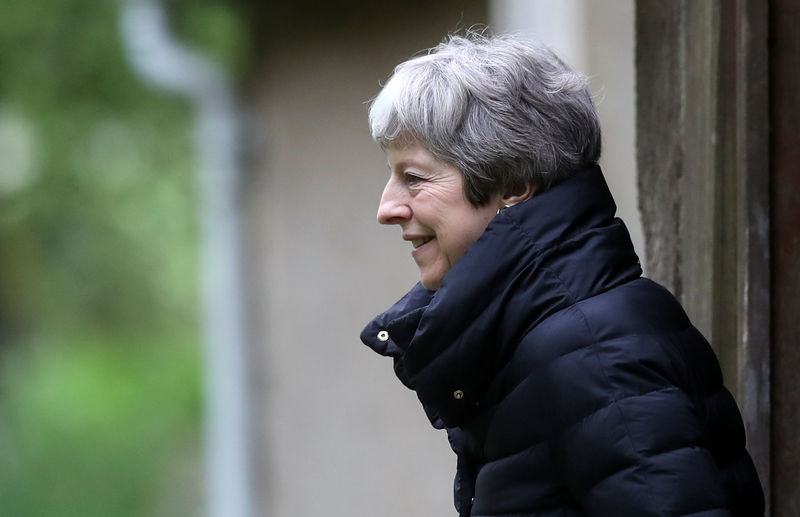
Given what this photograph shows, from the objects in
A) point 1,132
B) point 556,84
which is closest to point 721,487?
point 556,84

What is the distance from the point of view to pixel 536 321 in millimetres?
1982

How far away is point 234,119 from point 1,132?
23.7ft

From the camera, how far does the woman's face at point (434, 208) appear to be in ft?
7.10

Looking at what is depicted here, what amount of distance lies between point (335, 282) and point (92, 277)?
29.4 feet

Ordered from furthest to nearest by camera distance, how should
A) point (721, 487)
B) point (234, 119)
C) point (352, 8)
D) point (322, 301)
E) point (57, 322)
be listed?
point (57, 322), point (234, 119), point (322, 301), point (352, 8), point (721, 487)

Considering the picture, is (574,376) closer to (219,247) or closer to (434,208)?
(434,208)

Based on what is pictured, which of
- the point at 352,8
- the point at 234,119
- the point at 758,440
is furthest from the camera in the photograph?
→ the point at 234,119

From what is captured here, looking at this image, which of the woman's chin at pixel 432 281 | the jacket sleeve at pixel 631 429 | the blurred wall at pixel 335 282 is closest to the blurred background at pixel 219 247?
the blurred wall at pixel 335 282

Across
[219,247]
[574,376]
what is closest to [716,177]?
[574,376]

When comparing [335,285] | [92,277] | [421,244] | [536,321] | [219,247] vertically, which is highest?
[421,244]

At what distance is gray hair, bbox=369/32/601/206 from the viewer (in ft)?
6.93

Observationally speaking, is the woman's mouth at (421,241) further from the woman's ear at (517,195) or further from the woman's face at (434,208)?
the woman's ear at (517,195)

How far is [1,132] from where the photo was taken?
44.0 ft

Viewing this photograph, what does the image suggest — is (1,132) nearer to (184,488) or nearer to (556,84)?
(184,488)
